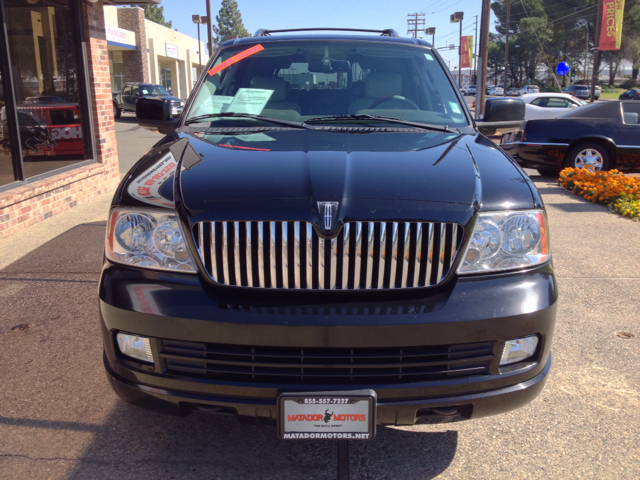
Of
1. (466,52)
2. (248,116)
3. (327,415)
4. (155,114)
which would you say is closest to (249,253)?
(327,415)

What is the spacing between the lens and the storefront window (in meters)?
7.36

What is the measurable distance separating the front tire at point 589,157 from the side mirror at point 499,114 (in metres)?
6.91

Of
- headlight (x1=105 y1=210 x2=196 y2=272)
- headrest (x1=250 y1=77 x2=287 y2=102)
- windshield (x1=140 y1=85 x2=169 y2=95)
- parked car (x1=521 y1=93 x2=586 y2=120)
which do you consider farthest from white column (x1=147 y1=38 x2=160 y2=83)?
headlight (x1=105 y1=210 x2=196 y2=272)

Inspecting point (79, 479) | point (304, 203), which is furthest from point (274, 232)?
point (79, 479)

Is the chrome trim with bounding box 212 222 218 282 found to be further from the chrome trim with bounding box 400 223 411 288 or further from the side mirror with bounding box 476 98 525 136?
the side mirror with bounding box 476 98 525 136

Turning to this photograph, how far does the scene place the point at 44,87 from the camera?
841 cm

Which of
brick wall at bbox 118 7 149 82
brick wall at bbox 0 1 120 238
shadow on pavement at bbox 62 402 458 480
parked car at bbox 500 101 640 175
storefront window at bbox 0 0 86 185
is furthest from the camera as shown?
brick wall at bbox 118 7 149 82

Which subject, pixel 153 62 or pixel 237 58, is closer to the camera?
pixel 237 58

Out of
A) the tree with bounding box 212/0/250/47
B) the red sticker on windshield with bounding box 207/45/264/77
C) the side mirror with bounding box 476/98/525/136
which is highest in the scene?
the tree with bounding box 212/0/250/47

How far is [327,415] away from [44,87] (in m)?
7.93

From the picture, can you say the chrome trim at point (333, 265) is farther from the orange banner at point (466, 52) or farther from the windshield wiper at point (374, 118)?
the orange banner at point (466, 52)

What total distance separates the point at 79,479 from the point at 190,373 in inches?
29.7

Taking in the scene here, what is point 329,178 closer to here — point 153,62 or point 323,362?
point 323,362

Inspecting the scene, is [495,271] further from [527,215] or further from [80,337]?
[80,337]
